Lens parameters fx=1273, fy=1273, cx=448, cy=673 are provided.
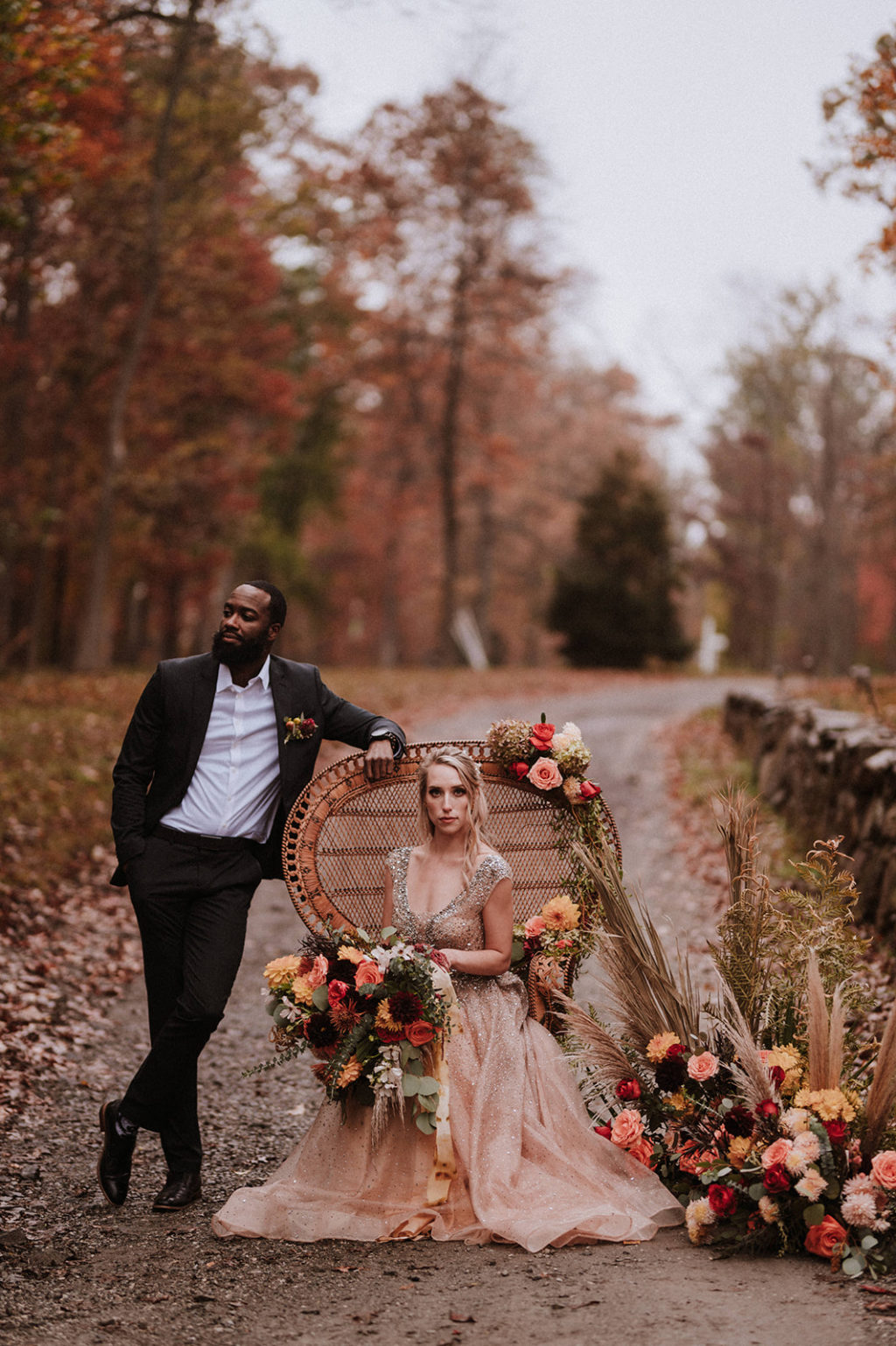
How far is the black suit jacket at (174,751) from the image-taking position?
4621mm

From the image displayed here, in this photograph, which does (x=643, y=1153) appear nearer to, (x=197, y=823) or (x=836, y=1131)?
(x=836, y=1131)

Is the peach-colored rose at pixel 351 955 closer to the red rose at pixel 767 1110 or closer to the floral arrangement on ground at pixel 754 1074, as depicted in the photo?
the floral arrangement on ground at pixel 754 1074

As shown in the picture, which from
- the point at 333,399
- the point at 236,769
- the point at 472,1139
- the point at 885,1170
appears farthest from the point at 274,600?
the point at 333,399

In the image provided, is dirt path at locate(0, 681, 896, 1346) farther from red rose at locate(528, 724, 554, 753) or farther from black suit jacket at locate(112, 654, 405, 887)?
red rose at locate(528, 724, 554, 753)

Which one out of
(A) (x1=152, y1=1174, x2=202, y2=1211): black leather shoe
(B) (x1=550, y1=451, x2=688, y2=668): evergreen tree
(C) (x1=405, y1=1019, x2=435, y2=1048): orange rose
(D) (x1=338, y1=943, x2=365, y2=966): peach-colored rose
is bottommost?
(A) (x1=152, y1=1174, x2=202, y2=1211): black leather shoe

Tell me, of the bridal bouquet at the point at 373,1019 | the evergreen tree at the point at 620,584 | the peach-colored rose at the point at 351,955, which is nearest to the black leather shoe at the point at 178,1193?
the bridal bouquet at the point at 373,1019

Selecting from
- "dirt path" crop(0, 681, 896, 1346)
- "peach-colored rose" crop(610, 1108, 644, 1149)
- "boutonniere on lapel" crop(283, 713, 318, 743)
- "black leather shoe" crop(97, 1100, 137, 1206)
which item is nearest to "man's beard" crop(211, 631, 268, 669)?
"boutonniere on lapel" crop(283, 713, 318, 743)

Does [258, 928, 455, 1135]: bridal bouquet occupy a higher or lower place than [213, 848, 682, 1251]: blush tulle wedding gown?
higher

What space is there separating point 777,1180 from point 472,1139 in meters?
1.03

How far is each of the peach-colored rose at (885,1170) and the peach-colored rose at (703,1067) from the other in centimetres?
62

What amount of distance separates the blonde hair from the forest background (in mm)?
5877

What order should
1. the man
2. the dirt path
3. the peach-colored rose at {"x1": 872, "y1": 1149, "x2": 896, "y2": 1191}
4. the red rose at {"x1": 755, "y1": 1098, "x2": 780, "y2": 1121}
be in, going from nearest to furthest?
1. the dirt path
2. the peach-colored rose at {"x1": 872, "y1": 1149, "x2": 896, "y2": 1191}
3. the red rose at {"x1": 755, "y1": 1098, "x2": 780, "y2": 1121}
4. the man

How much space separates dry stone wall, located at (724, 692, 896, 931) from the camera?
779cm

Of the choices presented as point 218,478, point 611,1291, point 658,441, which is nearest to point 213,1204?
point 611,1291
